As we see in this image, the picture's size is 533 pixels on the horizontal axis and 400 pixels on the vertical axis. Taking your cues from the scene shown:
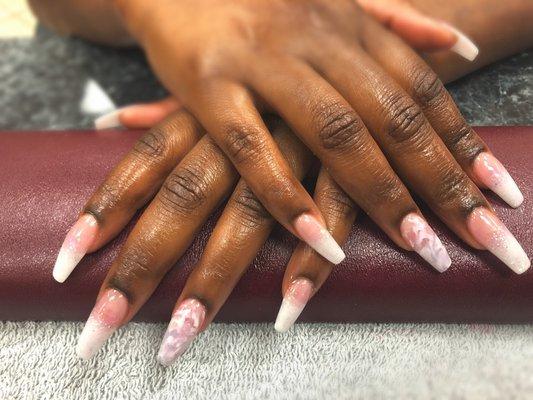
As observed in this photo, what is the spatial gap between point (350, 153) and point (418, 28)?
8.9 inches

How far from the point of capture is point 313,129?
53 cm

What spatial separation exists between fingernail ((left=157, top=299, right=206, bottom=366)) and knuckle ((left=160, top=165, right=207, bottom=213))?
93 mm

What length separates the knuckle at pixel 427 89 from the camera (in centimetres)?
57

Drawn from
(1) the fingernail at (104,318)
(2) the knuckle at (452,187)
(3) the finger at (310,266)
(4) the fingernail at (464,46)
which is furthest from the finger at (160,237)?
(4) the fingernail at (464,46)

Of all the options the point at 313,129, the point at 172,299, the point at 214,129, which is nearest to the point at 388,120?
the point at 313,129

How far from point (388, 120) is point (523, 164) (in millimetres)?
151

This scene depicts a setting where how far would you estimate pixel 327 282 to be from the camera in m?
0.52

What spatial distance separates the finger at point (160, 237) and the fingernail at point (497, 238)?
238mm

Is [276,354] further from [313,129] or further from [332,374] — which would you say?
[313,129]

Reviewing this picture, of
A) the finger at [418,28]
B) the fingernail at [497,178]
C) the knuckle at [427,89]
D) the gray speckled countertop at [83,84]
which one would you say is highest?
the finger at [418,28]

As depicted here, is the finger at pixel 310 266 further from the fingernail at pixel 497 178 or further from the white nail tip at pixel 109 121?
the white nail tip at pixel 109 121

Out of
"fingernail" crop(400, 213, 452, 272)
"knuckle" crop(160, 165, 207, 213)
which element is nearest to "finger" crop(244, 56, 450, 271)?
"fingernail" crop(400, 213, 452, 272)

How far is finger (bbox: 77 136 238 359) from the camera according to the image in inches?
19.7

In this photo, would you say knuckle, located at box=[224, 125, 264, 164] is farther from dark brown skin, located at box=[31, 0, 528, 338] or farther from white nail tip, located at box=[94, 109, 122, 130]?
white nail tip, located at box=[94, 109, 122, 130]
